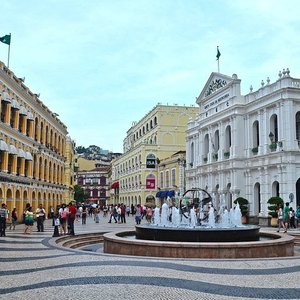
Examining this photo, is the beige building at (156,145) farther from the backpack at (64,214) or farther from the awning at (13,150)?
the backpack at (64,214)

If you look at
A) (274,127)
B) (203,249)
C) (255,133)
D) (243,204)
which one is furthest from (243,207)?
(203,249)

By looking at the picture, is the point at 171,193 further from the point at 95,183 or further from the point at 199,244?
the point at 95,183

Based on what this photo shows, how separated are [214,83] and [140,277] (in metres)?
37.6

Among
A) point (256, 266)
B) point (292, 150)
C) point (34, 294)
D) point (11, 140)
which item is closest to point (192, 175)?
point (292, 150)

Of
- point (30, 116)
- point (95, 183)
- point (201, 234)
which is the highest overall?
point (30, 116)

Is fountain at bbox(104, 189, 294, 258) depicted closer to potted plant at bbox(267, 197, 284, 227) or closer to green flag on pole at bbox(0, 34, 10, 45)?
potted plant at bbox(267, 197, 284, 227)

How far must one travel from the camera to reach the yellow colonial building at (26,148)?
3122cm

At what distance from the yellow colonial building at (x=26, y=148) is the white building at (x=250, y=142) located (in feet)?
57.3

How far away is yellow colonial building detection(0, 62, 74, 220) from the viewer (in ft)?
102

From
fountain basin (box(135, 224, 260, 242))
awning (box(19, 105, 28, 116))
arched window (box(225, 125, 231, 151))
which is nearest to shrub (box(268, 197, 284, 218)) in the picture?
arched window (box(225, 125, 231, 151))

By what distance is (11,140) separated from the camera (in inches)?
1297

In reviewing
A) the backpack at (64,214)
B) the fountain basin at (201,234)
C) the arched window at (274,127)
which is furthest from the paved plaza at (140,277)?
the arched window at (274,127)

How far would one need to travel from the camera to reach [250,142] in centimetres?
3878

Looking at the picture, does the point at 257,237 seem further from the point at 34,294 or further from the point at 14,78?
the point at 14,78
